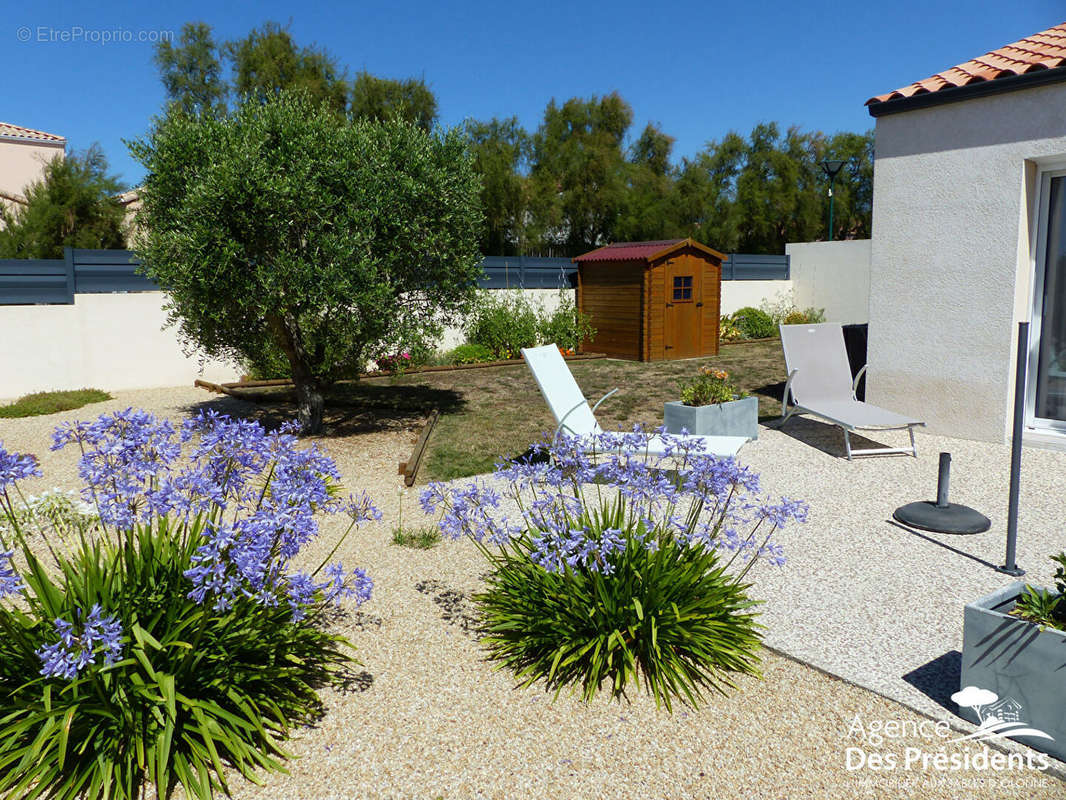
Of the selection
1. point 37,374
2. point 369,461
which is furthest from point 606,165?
point 369,461

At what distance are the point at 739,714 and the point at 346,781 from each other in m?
1.44

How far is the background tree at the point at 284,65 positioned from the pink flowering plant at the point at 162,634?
24166 mm

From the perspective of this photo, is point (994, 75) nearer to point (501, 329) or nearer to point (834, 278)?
point (501, 329)

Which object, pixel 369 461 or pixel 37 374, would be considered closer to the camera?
pixel 369 461

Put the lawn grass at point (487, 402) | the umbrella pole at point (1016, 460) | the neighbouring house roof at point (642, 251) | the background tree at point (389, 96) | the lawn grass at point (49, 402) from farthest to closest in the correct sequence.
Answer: the background tree at point (389, 96)
the neighbouring house roof at point (642, 251)
the lawn grass at point (49, 402)
the lawn grass at point (487, 402)
the umbrella pole at point (1016, 460)

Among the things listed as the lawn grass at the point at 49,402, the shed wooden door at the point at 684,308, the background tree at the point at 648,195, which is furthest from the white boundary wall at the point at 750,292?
the lawn grass at the point at 49,402

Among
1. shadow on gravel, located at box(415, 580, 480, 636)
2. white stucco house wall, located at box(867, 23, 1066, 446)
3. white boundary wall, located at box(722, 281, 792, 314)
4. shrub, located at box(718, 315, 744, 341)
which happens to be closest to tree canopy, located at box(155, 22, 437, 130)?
white boundary wall, located at box(722, 281, 792, 314)

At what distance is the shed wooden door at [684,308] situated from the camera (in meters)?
14.5

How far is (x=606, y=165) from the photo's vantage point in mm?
27469

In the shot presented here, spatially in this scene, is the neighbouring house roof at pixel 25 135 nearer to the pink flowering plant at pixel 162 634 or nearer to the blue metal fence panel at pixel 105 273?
the blue metal fence panel at pixel 105 273

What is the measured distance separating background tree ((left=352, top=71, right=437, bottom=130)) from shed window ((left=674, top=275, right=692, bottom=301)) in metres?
13.0

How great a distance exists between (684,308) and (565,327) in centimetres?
244

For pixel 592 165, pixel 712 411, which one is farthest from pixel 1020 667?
pixel 592 165

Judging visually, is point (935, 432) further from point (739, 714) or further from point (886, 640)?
point (739, 714)
